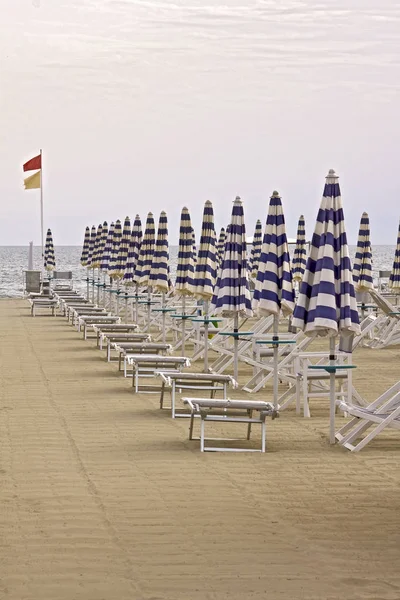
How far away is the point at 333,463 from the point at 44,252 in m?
27.5

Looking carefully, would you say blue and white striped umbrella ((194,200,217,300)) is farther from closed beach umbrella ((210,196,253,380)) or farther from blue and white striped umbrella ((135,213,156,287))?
blue and white striped umbrella ((135,213,156,287))

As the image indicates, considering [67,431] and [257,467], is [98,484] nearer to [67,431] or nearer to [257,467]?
[257,467]

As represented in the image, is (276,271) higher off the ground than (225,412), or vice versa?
(276,271)

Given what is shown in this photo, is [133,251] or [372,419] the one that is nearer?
[372,419]

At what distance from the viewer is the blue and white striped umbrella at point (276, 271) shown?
10.5 metres

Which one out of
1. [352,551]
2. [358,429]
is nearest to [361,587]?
[352,551]

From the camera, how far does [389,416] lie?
8461 millimetres

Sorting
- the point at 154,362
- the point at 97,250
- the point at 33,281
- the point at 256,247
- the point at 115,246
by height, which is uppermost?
the point at 256,247

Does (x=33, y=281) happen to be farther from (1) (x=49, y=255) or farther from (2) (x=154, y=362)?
(2) (x=154, y=362)

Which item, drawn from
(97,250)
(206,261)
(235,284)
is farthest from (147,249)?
(97,250)

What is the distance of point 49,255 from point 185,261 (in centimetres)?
1957

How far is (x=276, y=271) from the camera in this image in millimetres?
10648

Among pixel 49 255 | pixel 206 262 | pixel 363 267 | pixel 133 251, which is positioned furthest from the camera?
pixel 49 255

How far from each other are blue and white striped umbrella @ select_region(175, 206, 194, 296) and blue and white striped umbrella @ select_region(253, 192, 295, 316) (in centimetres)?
460
